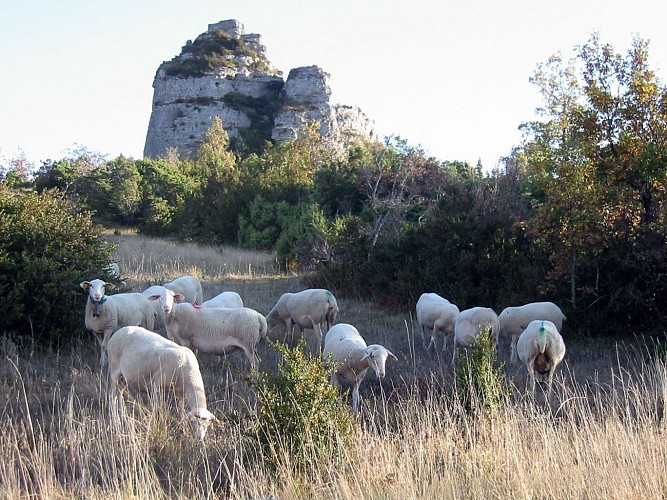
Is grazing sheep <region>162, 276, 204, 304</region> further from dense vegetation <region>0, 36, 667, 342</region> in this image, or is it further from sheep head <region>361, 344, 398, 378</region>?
sheep head <region>361, 344, 398, 378</region>

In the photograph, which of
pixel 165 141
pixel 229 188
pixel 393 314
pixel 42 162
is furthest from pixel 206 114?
pixel 393 314

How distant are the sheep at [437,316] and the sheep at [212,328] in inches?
123

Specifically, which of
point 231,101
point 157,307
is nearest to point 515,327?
point 157,307

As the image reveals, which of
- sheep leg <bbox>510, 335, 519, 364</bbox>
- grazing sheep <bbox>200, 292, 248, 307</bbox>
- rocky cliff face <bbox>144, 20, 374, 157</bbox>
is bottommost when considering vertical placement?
sheep leg <bbox>510, 335, 519, 364</bbox>

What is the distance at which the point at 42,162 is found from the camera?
44.9m

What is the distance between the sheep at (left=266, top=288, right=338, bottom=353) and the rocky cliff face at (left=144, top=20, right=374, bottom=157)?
61.0 meters

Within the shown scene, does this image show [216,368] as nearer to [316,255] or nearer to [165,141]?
[316,255]

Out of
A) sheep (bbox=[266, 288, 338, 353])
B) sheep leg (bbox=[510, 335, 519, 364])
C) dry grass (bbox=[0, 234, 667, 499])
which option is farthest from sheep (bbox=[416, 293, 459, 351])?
dry grass (bbox=[0, 234, 667, 499])

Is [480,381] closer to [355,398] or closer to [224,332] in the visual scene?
[355,398]

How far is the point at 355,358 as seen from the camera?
824 cm

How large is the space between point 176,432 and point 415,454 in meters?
2.32

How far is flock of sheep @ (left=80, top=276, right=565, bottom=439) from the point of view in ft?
23.8

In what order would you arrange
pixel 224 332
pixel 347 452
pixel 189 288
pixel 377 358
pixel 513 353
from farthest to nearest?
pixel 189 288 → pixel 513 353 → pixel 224 332 → pixel 377 358 → pixel 347 452

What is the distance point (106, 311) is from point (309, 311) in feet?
11.0
